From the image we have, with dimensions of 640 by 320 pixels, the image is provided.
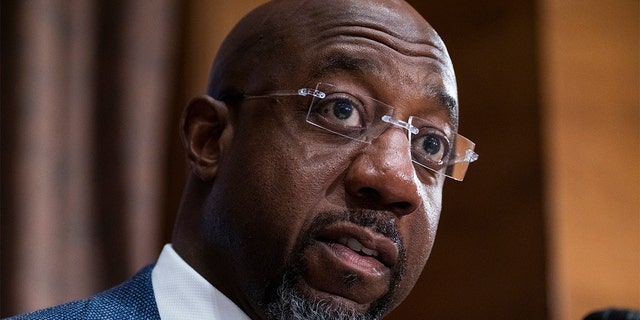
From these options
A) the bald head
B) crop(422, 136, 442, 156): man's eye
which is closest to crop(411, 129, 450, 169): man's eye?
crop(422, 136, 442, 156): man's eye

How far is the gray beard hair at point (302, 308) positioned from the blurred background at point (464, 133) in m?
1.04

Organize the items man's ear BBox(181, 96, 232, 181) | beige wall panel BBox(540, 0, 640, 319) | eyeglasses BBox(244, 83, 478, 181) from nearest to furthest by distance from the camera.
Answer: eyeglasses BBox(244, 83, 478, 181), man's ear BBox(181, 96, 232, 181), beige wall panel BBox(540, 0, 640, 319)

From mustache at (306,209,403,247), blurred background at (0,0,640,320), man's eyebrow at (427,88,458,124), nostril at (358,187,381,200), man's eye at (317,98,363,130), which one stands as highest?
man's eyebrow at (427,88,458,124)

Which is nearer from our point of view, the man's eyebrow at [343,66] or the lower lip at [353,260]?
the lower lip at [353,260]

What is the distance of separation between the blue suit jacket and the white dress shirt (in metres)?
0.02

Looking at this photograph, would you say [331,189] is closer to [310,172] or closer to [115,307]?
[310,172]

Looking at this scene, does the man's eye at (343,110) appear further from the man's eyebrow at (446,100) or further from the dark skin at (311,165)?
the man's eyebrow at (446,100)

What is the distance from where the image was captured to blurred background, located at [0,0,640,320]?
7.63ft

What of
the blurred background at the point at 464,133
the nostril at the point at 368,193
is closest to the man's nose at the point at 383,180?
the nostril at the point at 368,193

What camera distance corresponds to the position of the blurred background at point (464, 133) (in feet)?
7.63

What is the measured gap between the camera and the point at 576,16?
106 inches

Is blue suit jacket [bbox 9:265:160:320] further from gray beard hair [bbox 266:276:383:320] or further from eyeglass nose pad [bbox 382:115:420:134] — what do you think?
eyeglass nose pad [bbox 382:115:420:134]

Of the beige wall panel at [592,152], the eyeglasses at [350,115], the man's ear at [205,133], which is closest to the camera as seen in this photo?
the eyeglasses at [350,115]

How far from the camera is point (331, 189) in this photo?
145cm
